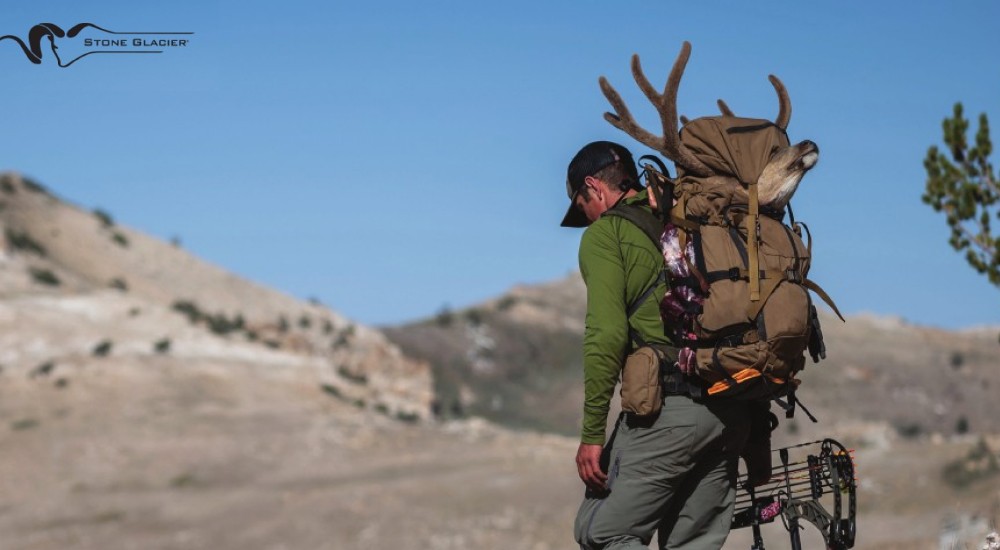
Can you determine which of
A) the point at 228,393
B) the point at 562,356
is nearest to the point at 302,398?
the point at 228,393

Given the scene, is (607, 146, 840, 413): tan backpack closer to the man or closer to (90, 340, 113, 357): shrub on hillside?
the man

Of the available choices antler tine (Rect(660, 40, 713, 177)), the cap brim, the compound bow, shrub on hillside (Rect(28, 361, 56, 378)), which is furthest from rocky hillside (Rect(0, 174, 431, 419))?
antler tine (Rect(660, 40, 713, 177))

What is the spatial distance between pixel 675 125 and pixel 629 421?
1077 millimetres

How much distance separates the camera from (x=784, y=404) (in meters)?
4.48

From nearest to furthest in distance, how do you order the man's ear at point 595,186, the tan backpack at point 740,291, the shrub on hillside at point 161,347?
the tan backpack at point 740,291, the man's ear at point 595,186, the shrub on hillside at point 161,347

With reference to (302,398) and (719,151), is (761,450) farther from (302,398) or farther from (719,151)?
(302,398)

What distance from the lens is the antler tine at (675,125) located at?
182 inches

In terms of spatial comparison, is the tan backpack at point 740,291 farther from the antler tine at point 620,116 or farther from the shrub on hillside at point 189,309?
the shrub on hillside at point 189,309

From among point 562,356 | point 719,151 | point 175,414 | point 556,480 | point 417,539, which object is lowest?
point 719,151

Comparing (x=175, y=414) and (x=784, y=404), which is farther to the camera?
(x=175, y=414)

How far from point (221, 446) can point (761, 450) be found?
68.1ft

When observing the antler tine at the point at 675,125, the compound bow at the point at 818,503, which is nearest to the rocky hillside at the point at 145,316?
the compound bow at the point at 818,503

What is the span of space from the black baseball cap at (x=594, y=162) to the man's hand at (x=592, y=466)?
93 cm

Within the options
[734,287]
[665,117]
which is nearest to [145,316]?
[665,117]
